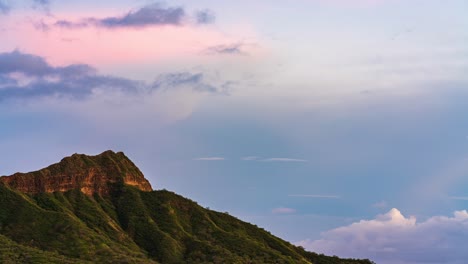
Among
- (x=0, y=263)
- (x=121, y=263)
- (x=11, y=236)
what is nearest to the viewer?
(x=0, y=263)

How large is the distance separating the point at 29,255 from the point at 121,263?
900 inches

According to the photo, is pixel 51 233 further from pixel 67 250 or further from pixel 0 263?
pixel 0 263

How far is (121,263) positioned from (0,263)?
31363 mm

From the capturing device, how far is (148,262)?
19338 cm

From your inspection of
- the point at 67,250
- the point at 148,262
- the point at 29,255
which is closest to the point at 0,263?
the point at 29,255

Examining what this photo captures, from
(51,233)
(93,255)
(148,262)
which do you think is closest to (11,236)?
(51,233)

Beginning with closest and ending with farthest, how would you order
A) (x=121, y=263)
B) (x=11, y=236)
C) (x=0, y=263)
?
(x=0, y=263), (x=121, y=263), (x=11, y=236)

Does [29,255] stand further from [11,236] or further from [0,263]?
[11,236]

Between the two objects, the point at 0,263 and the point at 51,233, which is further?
the point at 51,233

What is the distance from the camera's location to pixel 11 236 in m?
198

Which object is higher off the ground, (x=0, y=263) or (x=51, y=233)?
(x=51, y=233)

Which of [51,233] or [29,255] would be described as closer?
[29,255]

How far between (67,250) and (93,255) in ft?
23.5

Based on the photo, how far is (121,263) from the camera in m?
184
